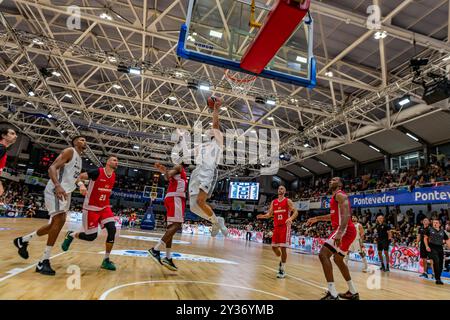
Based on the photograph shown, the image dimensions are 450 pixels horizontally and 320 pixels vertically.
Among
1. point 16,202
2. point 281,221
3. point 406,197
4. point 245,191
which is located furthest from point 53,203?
point 16,202

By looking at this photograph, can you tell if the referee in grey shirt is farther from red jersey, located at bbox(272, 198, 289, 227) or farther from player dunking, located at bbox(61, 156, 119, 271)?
player dunking, located at bbox(61, 156, 119, 271)

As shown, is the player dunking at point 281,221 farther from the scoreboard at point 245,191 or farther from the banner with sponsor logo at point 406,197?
the scoreboard at point 245,191

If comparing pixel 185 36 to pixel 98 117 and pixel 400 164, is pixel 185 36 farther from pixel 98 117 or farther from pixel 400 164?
pixel 400 164

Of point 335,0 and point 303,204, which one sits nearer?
point 335,0

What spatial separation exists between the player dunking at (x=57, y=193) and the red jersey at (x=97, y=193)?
0.99 feet

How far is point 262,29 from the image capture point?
15.7 feet

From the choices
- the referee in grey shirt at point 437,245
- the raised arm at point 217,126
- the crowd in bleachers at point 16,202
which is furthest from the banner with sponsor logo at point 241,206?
the raised arm at point 217,126

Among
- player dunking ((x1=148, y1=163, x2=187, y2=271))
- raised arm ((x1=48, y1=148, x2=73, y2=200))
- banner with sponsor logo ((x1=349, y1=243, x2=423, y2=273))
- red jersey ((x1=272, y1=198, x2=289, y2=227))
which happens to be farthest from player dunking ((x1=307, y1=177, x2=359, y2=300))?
banner with sponsor logo ((x1=349, y1=243, x2=423, y2=273))

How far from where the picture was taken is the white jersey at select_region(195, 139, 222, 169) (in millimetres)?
4103

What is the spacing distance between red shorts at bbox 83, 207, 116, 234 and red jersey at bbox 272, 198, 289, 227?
3.17 m

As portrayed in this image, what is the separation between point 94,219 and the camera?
4.57m

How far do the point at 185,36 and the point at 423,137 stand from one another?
18021 millimetres

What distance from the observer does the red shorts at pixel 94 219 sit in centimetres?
453
